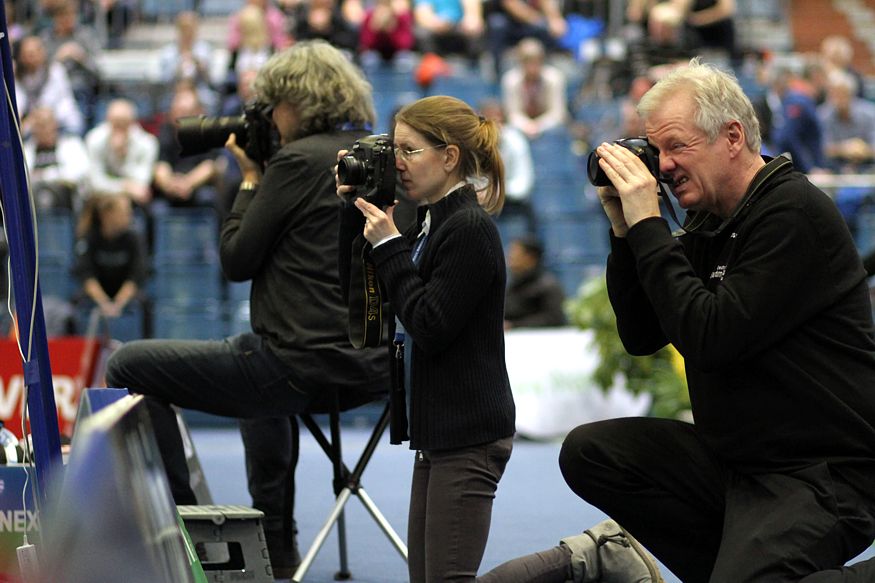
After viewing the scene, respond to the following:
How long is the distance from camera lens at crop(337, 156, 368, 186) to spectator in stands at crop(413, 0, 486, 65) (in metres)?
9.31

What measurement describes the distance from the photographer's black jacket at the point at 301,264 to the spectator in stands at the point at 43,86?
25.3ft

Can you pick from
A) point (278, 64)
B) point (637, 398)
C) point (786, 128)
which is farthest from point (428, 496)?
point (786, 128)

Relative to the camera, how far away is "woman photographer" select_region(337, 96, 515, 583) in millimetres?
3385

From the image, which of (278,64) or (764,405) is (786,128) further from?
(764,405)

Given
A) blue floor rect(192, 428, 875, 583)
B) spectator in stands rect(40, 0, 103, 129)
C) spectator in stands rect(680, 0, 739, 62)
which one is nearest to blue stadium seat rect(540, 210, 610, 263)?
blue floor rect(192, 428, 875, 583)

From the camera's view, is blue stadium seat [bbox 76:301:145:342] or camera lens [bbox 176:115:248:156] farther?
blue stadium seat [bbox 76:301:145:342]

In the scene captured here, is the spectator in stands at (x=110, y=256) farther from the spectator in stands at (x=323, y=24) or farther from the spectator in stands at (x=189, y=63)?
the spectator in stands at (x=323, y=24)

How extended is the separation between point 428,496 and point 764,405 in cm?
86

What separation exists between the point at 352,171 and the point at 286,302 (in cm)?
86

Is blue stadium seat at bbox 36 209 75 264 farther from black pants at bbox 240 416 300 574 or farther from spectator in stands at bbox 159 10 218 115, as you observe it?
black pants at bbox 240 416 300 574

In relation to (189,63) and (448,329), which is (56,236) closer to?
(189,63)

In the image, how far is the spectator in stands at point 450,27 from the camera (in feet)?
42.2

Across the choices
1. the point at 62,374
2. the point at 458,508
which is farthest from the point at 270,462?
the point at 62,374

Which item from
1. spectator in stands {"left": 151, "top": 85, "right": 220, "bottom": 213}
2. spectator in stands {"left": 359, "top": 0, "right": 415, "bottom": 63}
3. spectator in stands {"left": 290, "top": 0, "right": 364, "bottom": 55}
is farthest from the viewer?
spectator in stands {"left": 359, "top": 0, "right": 415, "bottom": 63}
